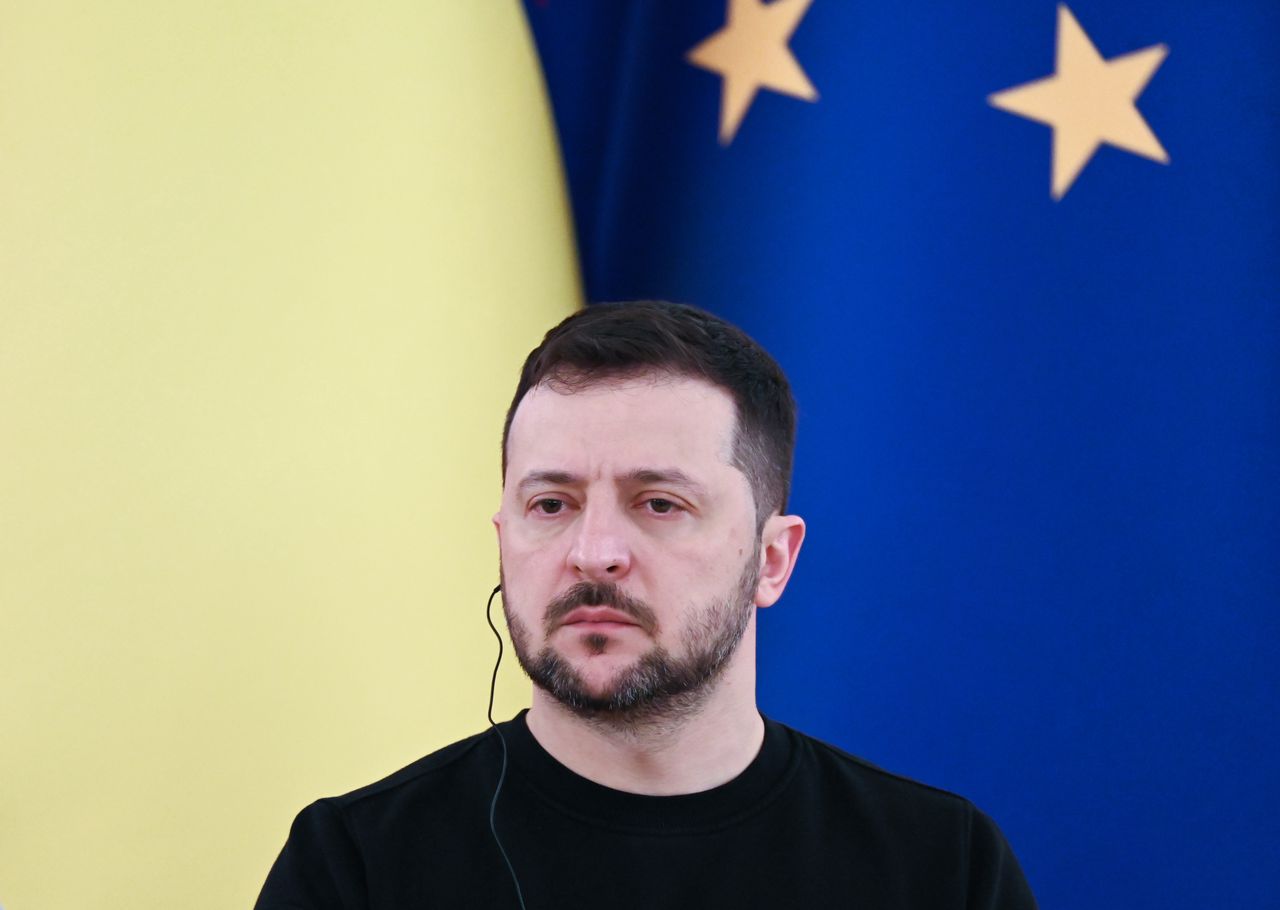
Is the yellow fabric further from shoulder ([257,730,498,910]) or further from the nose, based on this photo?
the nose

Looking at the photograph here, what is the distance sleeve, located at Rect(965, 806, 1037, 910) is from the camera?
124 cm

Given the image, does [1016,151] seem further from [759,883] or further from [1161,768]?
[759,883]

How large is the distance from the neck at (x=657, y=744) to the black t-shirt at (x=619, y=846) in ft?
0.04

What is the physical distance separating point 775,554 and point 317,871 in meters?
0.52

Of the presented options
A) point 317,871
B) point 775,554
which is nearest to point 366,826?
point 317,871

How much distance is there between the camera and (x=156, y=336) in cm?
125

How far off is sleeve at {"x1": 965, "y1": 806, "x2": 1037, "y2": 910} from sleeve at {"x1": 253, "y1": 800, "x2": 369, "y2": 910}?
0.58m

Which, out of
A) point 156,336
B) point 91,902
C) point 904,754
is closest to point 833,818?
point 904,754

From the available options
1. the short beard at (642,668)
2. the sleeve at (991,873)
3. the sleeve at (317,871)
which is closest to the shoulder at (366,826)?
the sleeve at (317,871)

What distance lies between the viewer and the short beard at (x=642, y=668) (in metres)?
1.13

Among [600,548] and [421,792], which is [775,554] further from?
[421,792]

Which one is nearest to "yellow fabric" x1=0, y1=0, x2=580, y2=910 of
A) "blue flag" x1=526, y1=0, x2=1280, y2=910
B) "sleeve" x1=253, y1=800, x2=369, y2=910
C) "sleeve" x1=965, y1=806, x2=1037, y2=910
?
"sleeve" x1=253, y1=800, x2=369, y2=910

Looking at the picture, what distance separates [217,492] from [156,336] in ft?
0.54

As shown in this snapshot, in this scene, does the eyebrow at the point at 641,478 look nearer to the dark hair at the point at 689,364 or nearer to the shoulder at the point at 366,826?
the dark hair at the point at 689,364
